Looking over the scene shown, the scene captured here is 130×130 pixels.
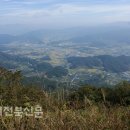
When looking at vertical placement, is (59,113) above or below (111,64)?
above

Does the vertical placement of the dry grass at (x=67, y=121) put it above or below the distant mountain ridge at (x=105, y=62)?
above

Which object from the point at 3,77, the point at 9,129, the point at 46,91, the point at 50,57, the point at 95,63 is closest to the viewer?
the point at 9,129

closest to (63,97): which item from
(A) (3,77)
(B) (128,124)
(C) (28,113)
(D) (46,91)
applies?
(D) (46,91)

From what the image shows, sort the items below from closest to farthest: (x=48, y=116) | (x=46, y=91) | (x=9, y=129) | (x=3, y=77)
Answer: (x=9, y=129)
(x=48, y=116)
(x=46, y=91)
(x=3, y=77)

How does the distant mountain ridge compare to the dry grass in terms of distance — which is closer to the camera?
the dry grass

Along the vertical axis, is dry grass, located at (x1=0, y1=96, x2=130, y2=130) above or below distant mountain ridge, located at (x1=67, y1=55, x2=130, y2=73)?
above

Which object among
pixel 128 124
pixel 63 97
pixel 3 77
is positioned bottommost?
pixel 3 77

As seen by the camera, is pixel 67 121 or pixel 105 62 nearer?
pixel 67 121

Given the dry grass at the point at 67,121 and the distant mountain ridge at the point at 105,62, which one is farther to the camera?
the distant mountain ridge at the point at 105,62

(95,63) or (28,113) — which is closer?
(28,113)

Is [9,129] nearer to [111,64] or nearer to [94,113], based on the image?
[94,113]

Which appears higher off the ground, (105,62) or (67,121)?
(67,121)
